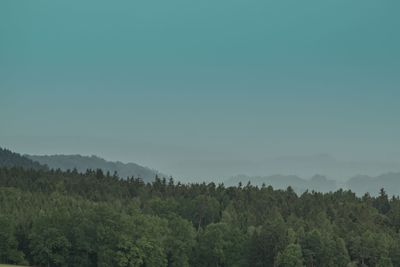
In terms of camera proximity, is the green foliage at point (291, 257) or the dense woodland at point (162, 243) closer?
the dense woodland at point (162, 243)

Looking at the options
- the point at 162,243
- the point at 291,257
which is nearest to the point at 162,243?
the point at 162,243

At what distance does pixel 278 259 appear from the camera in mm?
152250

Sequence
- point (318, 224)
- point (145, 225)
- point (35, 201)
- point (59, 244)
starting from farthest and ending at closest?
1. point (35, 201)
2. point (318, 224)
3. point (145, 225)
4. point (59, 244)

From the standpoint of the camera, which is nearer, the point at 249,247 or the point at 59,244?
the point at 59,244

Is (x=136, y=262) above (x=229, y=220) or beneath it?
beneath

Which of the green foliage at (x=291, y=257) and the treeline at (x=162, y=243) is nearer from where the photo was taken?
the treeline at (x=162, y=243)

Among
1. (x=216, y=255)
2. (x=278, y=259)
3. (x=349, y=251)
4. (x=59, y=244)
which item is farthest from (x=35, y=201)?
(x=349, y=251)

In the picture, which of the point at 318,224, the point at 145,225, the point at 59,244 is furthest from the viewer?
the point at 318,224

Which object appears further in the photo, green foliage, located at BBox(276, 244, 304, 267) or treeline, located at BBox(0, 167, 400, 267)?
green foliage, located at BBox(276, 244, 304, 267)

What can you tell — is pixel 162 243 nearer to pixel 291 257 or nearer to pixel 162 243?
pixel 162 243

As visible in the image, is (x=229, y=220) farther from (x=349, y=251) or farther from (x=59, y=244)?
(x=59, y=244)

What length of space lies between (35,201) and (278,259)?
74.4 metres

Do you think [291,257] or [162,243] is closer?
[291,257]

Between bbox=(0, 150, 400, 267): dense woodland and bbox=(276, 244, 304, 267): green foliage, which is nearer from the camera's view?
bbox=(0, 150, 400, 267): dense woodland
